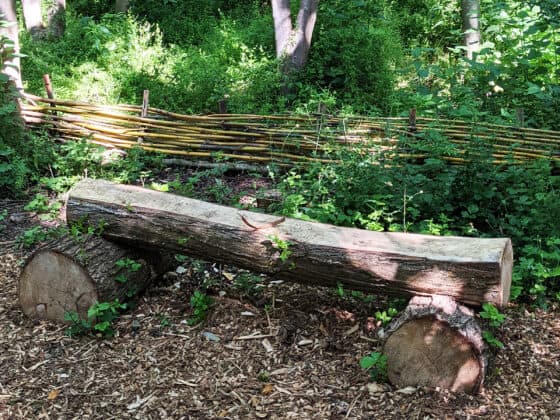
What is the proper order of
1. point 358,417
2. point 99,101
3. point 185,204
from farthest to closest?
point 99,101
point 185,204
point 358,417

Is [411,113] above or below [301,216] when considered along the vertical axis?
above

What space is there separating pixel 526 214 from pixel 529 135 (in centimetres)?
152

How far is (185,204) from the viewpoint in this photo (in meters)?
3.46

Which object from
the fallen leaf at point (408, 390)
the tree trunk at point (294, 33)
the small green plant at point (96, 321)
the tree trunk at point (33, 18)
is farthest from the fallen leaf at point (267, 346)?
the tree trunk at point (33, 18)

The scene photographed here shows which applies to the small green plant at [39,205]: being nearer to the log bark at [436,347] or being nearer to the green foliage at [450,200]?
the green foliage at [450,200]

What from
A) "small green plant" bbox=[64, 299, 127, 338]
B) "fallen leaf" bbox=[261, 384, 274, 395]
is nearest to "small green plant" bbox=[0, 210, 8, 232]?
"small green plant" bbox=[64, 299, 127, 338]

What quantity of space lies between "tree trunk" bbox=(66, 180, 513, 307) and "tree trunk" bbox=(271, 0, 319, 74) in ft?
15.6

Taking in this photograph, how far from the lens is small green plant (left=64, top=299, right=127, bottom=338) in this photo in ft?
10.9

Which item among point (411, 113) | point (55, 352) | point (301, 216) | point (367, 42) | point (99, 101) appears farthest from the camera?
point (367, 42)

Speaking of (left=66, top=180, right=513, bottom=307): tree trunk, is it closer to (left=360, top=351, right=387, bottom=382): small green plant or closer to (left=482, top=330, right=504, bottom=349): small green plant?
(left=482, top=330, right=504, bottom=349): small green plant

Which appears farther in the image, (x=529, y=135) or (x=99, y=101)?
(x=99, y=101)

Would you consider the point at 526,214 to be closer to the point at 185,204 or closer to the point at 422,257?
the point at 422,257

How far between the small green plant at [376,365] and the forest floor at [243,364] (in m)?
0.04

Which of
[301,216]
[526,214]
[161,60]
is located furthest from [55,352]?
[161,60]
